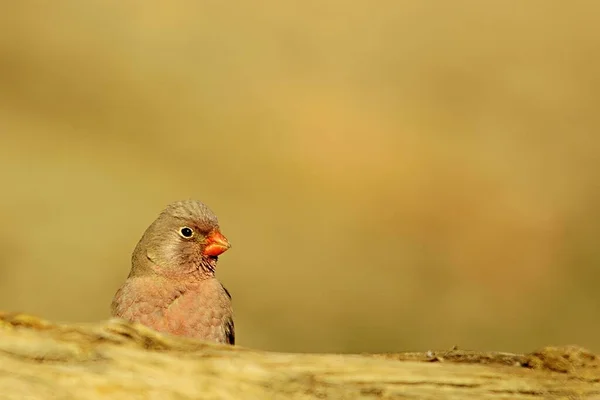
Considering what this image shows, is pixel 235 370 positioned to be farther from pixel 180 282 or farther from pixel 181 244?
pixel 181 244

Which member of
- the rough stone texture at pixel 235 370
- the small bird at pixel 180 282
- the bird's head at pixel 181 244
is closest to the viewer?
the rough stone texture at pixel 235 370

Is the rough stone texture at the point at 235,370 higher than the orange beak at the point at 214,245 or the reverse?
the reverse

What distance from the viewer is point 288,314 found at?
482 inches

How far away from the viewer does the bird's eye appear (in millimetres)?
7477

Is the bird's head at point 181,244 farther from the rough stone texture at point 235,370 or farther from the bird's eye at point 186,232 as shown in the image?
the rough stone texture at point 235,370

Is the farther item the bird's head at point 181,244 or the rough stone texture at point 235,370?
the bird's head at point 181,244

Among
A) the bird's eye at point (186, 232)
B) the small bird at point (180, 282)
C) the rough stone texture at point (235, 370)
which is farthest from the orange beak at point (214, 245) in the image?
the rough stone texture at point (235, 370)

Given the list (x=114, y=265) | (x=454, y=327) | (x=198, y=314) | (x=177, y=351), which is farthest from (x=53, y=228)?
(x=177, y=351)

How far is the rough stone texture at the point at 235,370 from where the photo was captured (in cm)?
459

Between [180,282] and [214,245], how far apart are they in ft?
1.13

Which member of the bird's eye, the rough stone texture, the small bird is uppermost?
the bird's eye

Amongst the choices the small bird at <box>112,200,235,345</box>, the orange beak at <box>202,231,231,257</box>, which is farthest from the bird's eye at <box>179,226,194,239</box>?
the orange beak at <box>202,231,231,257</box>

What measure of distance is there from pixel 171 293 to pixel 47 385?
2693 mm

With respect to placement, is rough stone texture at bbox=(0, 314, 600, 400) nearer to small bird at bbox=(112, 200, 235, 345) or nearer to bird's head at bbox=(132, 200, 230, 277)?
small bird at bbox=(112, 200, 235, 345)
